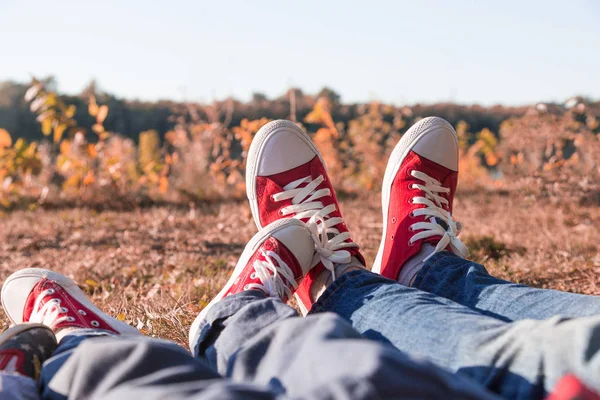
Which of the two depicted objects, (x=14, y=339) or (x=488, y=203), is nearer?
(x=14, y=339)

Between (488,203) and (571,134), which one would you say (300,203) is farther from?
(571,134)

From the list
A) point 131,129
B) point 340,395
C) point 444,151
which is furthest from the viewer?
point 131,129

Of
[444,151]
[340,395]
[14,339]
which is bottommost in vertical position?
[14,339]

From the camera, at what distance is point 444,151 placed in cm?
206

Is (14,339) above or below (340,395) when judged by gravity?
below

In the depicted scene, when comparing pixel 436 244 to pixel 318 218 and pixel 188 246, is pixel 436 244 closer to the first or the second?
pixel 318 218

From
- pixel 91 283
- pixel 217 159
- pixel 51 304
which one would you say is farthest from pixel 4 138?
pixel 51 304

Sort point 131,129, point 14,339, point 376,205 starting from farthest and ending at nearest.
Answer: point 131,129
point 376,205
point 14,339

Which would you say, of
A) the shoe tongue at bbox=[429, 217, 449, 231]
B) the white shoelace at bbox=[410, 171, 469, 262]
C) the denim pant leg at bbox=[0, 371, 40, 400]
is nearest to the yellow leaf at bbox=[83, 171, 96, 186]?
the white shoelace at bbox=[410, 171, 469, 262]

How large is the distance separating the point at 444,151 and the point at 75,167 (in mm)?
2527

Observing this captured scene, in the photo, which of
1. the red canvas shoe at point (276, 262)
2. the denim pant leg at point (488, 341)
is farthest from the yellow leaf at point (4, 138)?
the denim pant leg at point (488, 341)

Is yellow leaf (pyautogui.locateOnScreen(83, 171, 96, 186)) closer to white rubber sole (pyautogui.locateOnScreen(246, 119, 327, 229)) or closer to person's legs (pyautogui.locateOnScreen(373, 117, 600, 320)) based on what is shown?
white rubber sole (pyautogui.locateOnScreen(246, 119, 327, 229))

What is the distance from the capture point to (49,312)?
1326 mm

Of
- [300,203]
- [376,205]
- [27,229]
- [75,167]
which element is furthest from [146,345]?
[75,167]
